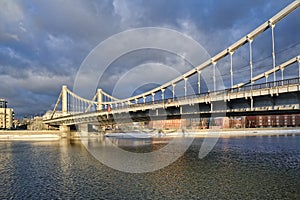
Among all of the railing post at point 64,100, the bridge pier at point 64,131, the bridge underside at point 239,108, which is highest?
the railing post at point 64,100

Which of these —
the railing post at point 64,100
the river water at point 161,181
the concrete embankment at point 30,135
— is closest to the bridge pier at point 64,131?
the concrete embankment at point 30,135

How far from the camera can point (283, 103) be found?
89.5 feet

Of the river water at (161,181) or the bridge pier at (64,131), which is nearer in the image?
the river water at (161,181)

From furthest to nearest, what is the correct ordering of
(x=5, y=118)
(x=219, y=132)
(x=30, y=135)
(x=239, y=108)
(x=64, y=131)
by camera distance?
(x=5, y=118) → (x=219, y=132) → (x=30, y=135) → (x=64, y=131) → (x=239, y=108)

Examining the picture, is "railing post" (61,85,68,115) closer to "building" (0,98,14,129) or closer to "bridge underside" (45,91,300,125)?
"bridge underside" (45,91,300,125)

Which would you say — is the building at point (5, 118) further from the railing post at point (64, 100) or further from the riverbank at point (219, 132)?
the riverbank at point (219, 132)

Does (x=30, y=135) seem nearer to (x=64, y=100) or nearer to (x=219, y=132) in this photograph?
(x=64, y=100)

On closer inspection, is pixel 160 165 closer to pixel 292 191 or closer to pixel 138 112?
pixel 292 191

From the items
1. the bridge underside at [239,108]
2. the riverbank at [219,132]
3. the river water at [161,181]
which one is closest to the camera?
the river water at [161,181]

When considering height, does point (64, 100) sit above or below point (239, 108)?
above

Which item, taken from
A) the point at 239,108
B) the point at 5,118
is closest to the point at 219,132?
the point at 239,108

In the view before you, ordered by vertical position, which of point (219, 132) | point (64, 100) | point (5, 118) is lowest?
point (219, 132)

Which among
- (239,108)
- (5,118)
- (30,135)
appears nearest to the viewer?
(239,108)

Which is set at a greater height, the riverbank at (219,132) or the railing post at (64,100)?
the railing post at (64,100)
